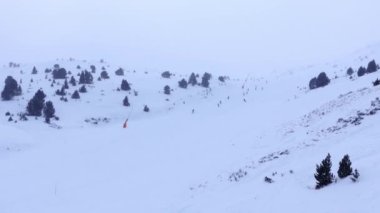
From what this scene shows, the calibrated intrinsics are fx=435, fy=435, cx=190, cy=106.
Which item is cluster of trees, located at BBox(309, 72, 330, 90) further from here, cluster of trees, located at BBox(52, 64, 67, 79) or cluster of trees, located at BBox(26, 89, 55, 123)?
cluster of trees, located at BBox(52, 64, 67, 79)

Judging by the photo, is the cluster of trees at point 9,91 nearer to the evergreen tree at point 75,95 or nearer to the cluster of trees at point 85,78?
the evergreen tree at point 75,95

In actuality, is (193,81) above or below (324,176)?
above

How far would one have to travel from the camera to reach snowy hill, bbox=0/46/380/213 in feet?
55.2

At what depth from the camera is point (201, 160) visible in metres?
27.3

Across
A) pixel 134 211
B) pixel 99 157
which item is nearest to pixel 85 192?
pixel 134 211

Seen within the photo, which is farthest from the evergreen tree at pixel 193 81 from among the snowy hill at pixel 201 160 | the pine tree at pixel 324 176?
the pine tree at pixel 324 176

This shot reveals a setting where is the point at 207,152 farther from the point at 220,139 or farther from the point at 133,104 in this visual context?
the point at 133,104

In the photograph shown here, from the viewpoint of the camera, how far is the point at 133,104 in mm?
62875

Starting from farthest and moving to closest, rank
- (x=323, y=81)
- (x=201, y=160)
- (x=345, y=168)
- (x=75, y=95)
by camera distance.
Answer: (x=75, y=95) < (x=323, y=81) < (x=201, y=160) < (x=345, y=168)

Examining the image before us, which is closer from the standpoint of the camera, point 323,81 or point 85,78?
point 323,81

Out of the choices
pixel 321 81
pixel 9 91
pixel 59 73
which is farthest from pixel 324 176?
pixel 59 73

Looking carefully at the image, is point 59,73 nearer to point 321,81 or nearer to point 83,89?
point 83,89

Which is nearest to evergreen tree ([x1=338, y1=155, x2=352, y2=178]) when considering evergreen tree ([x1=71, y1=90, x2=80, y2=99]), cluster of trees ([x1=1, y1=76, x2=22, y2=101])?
evergreen tree ([x1=71, y1=90, x2=80, y2=99])

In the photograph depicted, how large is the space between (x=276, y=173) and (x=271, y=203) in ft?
12.5
